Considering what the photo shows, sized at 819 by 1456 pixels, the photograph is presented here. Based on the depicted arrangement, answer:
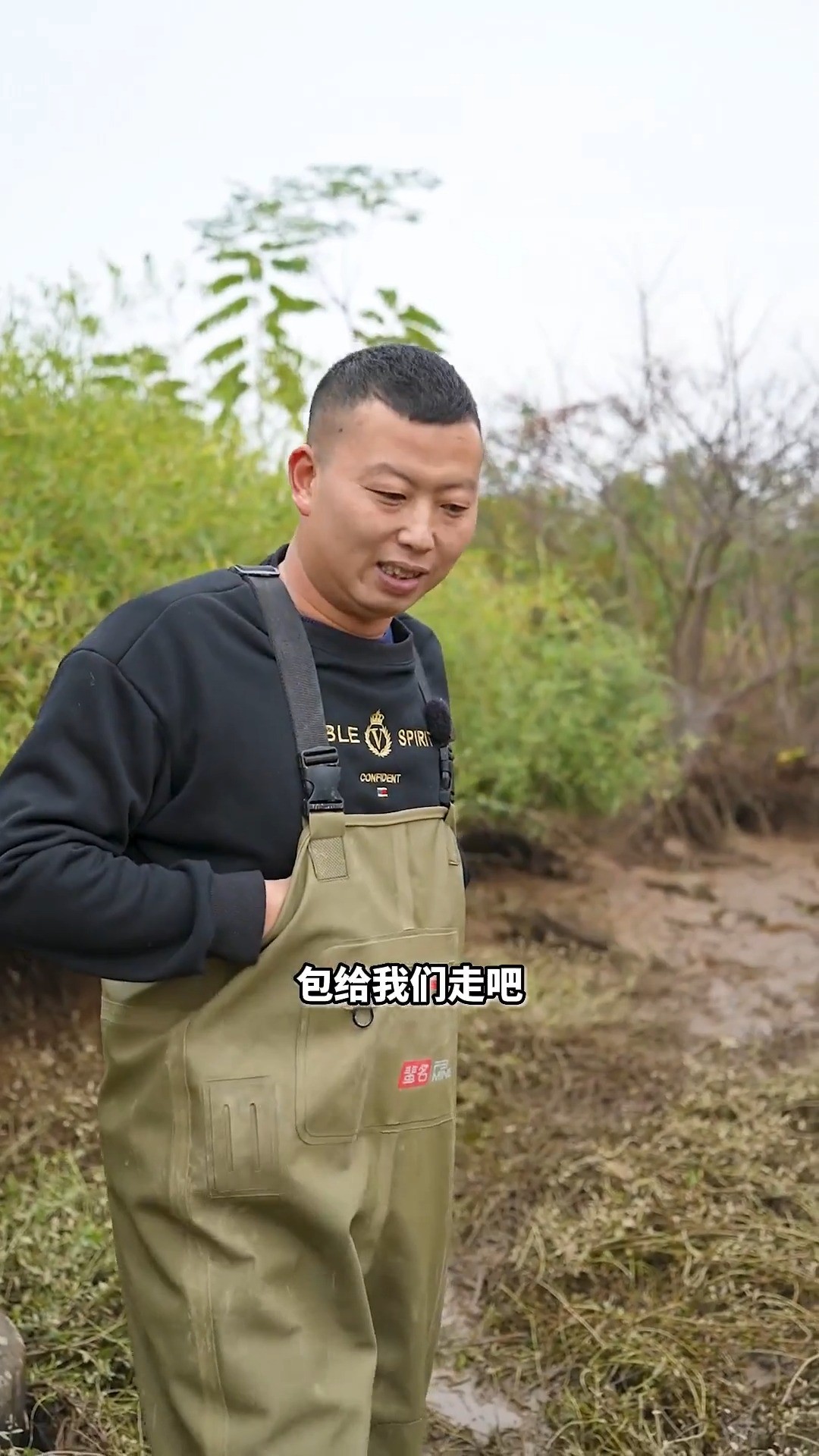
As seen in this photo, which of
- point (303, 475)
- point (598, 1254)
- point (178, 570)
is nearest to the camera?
point (303, 475)

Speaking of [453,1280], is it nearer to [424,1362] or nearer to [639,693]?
[424,1362]

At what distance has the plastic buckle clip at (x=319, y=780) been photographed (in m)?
1.63

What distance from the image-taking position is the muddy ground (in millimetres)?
2627

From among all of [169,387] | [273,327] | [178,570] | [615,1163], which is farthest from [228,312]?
[615,1163]

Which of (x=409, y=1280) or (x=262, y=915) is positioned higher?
(x=262, y=915)

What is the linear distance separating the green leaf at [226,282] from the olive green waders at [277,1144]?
4784 millimetres

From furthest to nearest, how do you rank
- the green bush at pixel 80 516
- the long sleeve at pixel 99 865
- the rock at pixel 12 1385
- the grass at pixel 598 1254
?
the green bush at pixel 80 516 → the grass at pixel 598 1254 → the rock at pixel 12 1385 → the long sleeve at pixel 99 865

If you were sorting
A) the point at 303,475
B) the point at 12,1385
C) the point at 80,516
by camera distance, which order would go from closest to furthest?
the point at 303,475
the point at 12,1385
the point at 80,516

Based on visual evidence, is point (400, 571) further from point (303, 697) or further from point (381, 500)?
point (303, 697)

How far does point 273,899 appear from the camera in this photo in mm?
1594

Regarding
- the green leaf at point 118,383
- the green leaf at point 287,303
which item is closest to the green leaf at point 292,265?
the green leaf at point 287,303

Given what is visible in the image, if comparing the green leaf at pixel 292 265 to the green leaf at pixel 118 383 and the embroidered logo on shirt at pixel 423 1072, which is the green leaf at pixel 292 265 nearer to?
the green leaf at pixel 118 383

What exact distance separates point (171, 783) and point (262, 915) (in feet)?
0.66

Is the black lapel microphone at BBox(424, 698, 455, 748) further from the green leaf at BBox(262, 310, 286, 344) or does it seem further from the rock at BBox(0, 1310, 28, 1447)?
the green leaf at BBox(262, 310, 286, 344)
